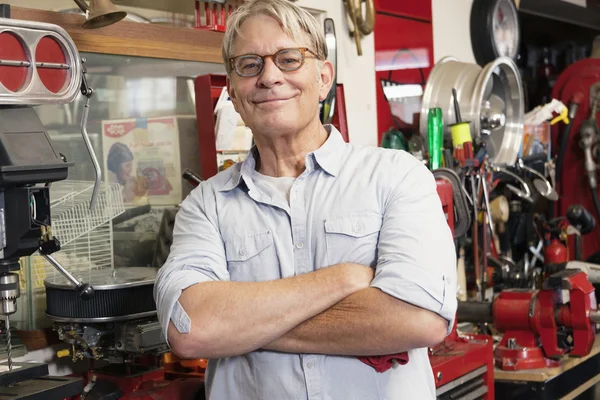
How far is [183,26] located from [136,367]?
1352mm

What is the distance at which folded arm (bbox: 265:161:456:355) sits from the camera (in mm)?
1721

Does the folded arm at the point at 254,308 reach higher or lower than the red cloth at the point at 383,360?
higher

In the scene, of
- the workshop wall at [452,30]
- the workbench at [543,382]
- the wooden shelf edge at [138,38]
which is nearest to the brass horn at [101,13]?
the wooden shelf edge at [138,38]

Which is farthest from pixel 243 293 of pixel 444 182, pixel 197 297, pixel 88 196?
pixel 444 182

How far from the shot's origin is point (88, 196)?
284cm

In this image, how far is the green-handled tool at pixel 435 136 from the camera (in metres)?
4.04

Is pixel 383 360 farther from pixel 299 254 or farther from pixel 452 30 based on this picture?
pixel 452 30

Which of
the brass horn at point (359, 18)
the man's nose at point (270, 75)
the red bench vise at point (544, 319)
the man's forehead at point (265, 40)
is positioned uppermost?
the brass horn at point (359, 18)

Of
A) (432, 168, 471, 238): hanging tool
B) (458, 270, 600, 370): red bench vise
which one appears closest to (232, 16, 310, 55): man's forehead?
(432, 168, 471, 238): hanging tool

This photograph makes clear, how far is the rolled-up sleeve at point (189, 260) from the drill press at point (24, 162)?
0.86 ft

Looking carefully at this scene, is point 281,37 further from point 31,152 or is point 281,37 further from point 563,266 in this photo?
point 563,266

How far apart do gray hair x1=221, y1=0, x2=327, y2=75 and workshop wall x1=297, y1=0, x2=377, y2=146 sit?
1945mm

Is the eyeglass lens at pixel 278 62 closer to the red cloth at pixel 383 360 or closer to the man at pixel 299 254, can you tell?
the man at pixel 299 254

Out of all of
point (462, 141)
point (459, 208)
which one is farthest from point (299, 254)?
point (462, 141)
